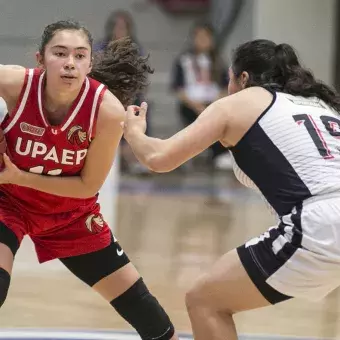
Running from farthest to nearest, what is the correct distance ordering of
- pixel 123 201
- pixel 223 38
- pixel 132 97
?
pixel 223 38 < pixel 123 201 < pixel 132 97

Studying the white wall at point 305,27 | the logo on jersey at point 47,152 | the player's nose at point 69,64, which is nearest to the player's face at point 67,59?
the player's nose at point 69,64

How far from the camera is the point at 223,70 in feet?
34.4

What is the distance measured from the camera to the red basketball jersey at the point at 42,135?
3600mm

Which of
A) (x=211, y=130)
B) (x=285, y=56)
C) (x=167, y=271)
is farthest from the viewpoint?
(x=167, y=271)

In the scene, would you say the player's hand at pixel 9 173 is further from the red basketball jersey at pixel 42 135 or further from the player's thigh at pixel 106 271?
the player's thigh at pixel 106 271

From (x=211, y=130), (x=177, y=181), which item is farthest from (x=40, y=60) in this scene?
(x=177, y=181)

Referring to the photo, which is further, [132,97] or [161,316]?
[132,97]

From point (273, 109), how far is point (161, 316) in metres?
1.17

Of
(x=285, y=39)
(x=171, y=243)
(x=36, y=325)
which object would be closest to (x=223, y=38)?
(x=285, y=39)

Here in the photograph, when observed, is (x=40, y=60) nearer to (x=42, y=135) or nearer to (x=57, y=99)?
(x=57, y=99)

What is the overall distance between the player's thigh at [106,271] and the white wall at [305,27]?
350 inches

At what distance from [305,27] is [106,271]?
30.5 feet

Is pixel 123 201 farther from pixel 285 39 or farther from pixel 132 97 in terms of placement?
pixel 132 97

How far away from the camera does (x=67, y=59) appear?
3.51 metres
